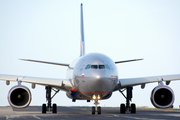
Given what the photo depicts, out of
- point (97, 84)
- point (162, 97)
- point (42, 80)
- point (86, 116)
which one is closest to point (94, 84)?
point (97, 84)

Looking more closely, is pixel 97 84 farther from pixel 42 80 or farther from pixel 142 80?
pixel 42 80

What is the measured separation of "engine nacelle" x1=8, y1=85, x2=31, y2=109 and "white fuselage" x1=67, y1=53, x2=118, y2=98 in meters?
2.93

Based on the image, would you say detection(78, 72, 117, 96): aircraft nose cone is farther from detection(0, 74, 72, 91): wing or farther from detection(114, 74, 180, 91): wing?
detection(0, 74, 72, 91): wing

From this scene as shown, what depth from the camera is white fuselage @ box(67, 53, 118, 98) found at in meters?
17.1

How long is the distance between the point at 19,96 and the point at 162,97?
8455 millimetres

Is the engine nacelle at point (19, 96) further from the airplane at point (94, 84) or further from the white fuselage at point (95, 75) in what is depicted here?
the white fuselage at point (95, 75)

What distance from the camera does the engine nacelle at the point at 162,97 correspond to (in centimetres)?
1881

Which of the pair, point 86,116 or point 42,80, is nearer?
point 86,116

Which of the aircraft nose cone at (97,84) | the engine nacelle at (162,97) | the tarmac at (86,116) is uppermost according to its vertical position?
the aircraft nose cone at (97,84)

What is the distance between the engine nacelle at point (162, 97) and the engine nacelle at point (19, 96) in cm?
734

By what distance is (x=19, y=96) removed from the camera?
19094mm

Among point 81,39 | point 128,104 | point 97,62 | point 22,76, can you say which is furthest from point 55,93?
point 81,39

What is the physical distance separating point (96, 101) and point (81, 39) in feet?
47.3

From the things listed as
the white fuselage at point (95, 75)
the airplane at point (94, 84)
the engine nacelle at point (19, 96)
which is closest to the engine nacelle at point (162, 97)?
the airplane at point (94, 84)
